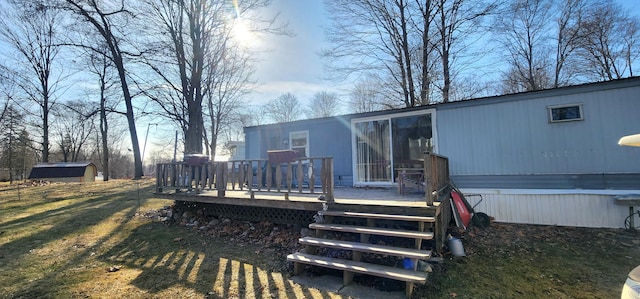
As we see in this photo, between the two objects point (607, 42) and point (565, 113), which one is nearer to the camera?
point (565, 113)

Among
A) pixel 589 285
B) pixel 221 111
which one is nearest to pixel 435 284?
pixel 589 285

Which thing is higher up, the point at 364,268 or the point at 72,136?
the point at 72,136

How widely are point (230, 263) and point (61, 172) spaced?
26.5 metres

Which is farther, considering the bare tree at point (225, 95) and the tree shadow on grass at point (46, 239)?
the bare tree at point (225, 95)

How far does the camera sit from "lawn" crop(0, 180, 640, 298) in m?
3.45

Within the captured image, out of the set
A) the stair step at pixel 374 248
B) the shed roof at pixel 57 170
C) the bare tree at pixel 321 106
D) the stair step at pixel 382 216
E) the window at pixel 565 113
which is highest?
the bare tree at pixel 321 106

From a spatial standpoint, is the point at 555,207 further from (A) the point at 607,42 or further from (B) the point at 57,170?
(B) the point at 57,170

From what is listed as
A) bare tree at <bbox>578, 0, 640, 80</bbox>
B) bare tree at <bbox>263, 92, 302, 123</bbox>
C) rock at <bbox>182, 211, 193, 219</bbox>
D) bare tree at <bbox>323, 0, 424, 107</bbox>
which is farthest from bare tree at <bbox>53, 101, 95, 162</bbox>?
bare tree at <bbox>578, 0, 640, 80</bbox>

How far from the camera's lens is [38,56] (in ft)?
68.3

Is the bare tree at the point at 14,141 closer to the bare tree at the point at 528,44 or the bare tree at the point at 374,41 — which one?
the bare tree at the point at 374,41

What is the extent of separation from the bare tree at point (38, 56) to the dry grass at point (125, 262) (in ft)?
56.1

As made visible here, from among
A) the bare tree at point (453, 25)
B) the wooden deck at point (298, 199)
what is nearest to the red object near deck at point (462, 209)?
the wooden deck at point (298, 199)

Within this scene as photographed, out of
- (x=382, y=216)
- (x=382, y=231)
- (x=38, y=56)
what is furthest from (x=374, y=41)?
(x=38, y=56)

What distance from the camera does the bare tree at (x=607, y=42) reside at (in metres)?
15.5
